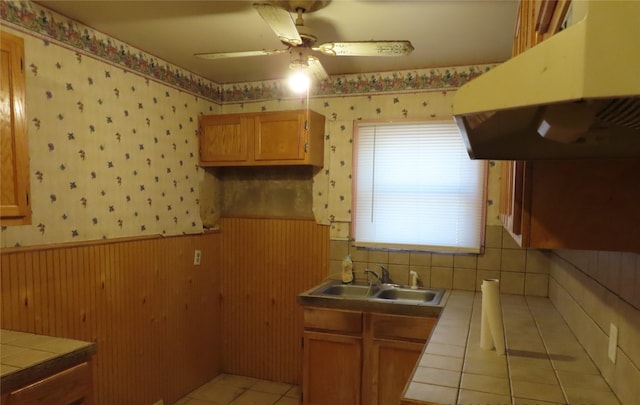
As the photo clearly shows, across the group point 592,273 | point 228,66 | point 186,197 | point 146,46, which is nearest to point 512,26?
point 592,273

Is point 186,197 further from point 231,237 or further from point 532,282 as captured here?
point 532,282

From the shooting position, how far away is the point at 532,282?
2.70 metres

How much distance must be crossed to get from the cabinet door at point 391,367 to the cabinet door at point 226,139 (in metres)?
1.71

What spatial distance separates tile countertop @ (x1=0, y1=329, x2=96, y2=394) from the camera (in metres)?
1.33

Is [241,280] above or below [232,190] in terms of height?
below

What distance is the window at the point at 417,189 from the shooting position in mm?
2818

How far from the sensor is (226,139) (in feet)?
10.3

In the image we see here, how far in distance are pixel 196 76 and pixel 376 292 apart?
220 cm

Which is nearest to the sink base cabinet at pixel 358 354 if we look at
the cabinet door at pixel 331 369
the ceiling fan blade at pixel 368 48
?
the cabinet door at pixel 331 369

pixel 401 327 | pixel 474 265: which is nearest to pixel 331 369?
pixel 401 327

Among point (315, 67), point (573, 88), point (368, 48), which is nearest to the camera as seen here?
point (573, 88)

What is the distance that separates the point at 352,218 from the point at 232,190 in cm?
111

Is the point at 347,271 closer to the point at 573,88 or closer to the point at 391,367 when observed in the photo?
the point at 391,367

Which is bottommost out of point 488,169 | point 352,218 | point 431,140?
point 352,218
